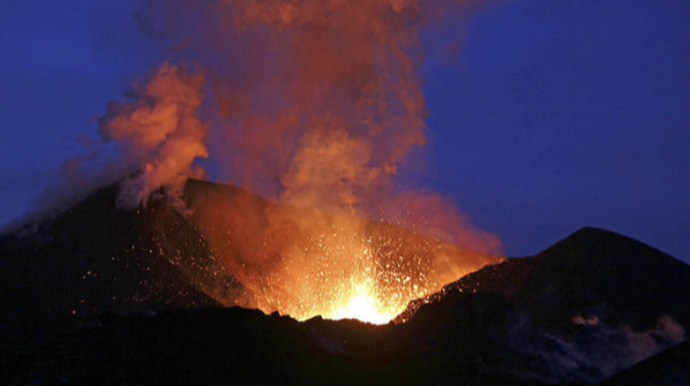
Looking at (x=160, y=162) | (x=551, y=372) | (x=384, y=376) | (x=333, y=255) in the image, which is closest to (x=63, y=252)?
(x=160, y=162)

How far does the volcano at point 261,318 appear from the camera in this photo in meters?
16.5

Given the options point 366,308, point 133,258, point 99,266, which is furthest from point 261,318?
point 366,308

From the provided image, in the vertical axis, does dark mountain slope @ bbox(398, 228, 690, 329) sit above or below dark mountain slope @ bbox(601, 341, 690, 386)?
above

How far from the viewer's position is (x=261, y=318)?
62.0ft

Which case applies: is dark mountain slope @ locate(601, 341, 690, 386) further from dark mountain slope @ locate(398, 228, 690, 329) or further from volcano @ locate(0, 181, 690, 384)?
dark mountain slope @ locate(398, 228, 690, 329)

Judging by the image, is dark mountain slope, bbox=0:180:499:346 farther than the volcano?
Yes

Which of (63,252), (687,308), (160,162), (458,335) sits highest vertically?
(160,162)

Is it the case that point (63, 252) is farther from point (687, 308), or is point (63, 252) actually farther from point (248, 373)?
point (687, 308)

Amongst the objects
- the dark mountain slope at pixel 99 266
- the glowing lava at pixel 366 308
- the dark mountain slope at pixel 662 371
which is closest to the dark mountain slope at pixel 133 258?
the dark mountain slope at pixel 99 266

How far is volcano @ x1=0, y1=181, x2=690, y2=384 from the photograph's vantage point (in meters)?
16.5

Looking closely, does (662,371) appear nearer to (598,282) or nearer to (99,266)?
(598,282)

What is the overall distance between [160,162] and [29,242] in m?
6.24

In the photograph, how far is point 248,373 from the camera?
16.1 metres

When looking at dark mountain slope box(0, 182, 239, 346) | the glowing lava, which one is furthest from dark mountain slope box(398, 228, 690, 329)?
dark mountain slope box(0, 182, 239, 346)
